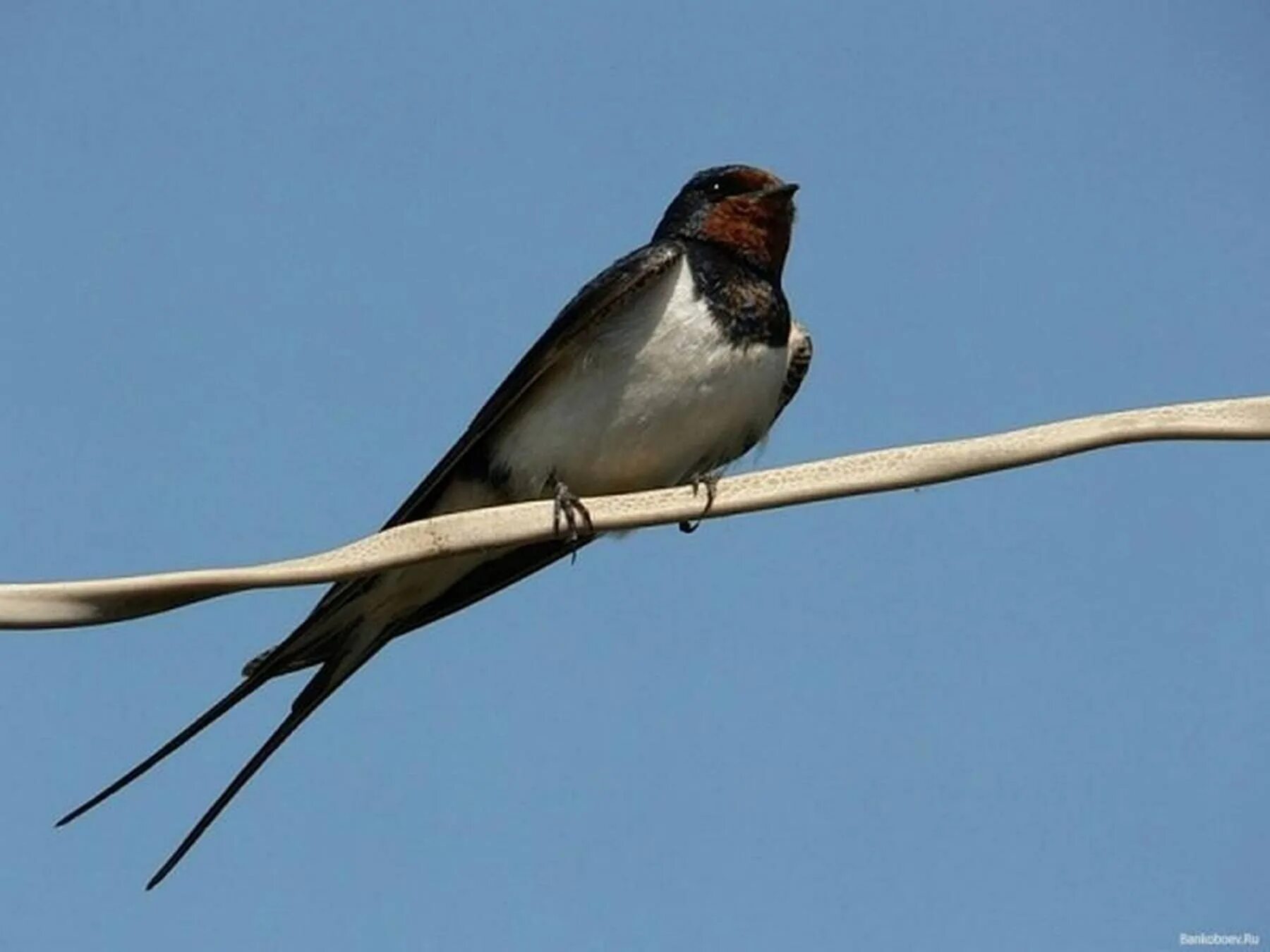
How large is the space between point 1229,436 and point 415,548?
2.48 ft

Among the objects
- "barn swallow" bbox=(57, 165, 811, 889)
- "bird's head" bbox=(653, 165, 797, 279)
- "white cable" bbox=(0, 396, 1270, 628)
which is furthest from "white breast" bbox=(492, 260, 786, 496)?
"white cable" bbox=(0, 396, 1270, 628)

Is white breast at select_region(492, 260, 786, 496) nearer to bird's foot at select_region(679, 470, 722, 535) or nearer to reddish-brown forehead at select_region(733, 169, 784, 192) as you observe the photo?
bird's foot at select_region(679, 470, 722, 535)

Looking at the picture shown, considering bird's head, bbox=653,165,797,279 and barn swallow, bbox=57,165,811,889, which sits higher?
bird's head, bbox=653,165,797,279

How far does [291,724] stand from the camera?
11.2 ft

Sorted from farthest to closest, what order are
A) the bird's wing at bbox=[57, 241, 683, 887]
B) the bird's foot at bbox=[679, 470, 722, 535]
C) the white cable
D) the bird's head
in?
the bird's head, the bird's wing at bbox=[57, 241, 683, 887], the bird's foot at bbox=[679, 470, 722, 535], the white cable

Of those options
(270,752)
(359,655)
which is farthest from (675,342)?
(270,752)

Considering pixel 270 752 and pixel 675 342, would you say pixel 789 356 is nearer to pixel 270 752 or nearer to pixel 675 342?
pixel 675 342

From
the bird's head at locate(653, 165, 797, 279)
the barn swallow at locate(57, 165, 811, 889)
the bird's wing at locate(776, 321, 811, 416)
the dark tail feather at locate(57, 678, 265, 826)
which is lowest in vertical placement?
the dark tail feather at locate(57, 678, 265, 826)

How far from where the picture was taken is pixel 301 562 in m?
2.03

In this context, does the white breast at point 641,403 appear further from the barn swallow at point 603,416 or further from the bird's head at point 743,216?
the bird's head at point 743,216

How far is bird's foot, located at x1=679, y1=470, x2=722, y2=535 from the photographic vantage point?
229cm

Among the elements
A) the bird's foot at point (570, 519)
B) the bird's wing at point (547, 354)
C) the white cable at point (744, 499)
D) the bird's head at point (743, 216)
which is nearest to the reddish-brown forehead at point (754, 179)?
the bird's head at point (743, 216)

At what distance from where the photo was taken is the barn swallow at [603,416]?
3738 mm

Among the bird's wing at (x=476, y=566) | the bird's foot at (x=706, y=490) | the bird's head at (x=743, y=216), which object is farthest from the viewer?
the bird's head at (x=743, y=216)
